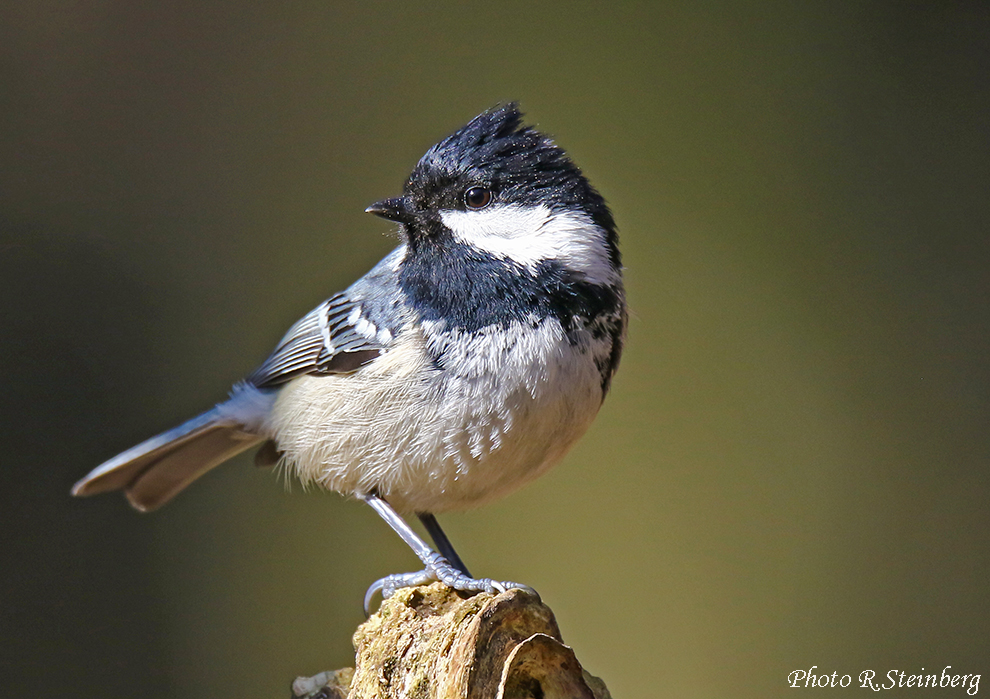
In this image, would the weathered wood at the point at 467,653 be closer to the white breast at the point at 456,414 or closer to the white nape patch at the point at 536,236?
the white breast at the point at 456,414

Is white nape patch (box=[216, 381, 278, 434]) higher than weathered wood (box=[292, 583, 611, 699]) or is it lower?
higher

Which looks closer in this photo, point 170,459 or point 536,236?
point 536,236

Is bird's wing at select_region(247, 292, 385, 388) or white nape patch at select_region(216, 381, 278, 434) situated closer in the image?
bird's wing at select_region(247, 292, 385, 388)

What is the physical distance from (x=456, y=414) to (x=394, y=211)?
1.12ft

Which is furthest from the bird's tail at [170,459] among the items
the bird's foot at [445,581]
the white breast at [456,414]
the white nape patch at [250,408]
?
the bird's foot at [445,581]

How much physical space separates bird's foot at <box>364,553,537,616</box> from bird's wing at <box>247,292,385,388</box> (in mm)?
346

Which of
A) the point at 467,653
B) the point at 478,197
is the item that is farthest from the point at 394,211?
the point at 467,653

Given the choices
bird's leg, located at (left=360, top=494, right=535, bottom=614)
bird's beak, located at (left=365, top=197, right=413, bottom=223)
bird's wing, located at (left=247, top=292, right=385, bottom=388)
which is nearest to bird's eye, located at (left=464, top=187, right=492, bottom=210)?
bird's beak, located at (left=365, top=197, right=413, bottom=223)

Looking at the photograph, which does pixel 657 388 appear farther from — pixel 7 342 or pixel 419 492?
pixel 7 342

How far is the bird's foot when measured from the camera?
1093 millimetres

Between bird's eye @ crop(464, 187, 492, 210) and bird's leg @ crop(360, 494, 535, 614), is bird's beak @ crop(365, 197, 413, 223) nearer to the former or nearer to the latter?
bird's eye @ crop(464, 187, 492, 210)

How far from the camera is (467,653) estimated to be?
94 centimetres

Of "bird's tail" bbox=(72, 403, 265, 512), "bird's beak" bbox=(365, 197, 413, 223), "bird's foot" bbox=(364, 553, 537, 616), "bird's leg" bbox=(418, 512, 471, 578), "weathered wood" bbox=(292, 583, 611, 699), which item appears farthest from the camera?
"bird's tail" bbox=(72, 403, 265, 512)

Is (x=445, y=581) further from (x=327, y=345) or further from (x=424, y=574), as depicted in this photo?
(x=327, y=345)
